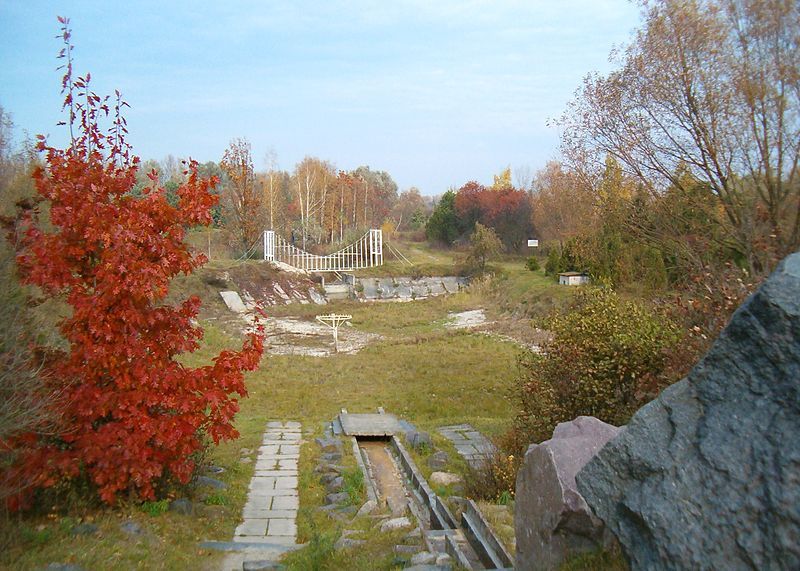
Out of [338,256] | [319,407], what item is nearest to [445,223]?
[338,256]

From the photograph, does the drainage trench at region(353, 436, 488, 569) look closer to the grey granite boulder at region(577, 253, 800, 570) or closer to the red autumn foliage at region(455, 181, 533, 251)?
the grey granite boulder at region(577, 253, 800, 570)

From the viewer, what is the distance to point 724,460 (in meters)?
2.59

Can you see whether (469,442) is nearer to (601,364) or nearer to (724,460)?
(601,364)

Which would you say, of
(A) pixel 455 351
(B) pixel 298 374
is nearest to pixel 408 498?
(B) pixel 298 374

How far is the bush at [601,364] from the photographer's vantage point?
831 centimetres

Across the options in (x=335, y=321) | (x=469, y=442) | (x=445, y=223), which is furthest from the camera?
(x=445, y=223)

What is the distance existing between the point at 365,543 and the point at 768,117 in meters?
7.98

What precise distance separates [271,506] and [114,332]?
8.78ft

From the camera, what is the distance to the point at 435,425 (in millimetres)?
12453

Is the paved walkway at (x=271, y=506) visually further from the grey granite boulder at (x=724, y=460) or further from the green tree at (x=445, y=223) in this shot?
the green tree at (x=445, y=223)

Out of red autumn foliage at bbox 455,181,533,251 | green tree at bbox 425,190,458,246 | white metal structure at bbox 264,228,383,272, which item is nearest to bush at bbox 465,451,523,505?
white metal structure at bbox 264,228,383,272

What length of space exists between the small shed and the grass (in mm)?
904

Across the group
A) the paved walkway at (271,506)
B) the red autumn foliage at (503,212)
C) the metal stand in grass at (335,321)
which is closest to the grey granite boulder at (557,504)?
the paved walkway at (271,506)

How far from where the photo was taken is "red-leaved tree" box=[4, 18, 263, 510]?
6551mm
